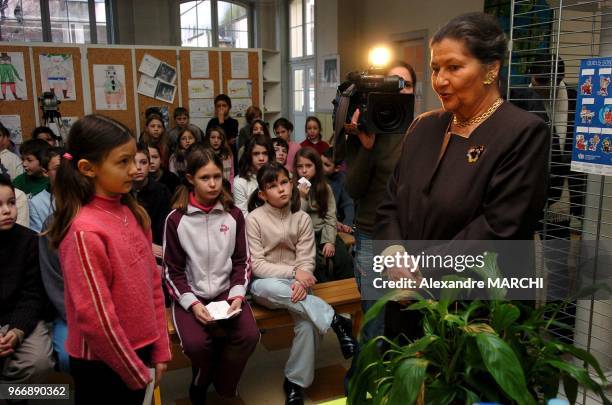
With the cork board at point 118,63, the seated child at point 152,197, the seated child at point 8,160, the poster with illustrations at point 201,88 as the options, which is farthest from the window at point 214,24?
the seated child at point 152,197

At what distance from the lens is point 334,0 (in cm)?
784

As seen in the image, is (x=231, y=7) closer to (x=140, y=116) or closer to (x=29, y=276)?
(x=140, y=116)

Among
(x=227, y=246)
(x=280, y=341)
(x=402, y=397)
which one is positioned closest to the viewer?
(x=402, y=397)

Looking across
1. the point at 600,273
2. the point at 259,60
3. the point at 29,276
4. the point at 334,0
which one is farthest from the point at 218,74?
the point at 600,273

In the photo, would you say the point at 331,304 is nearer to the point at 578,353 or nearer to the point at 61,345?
the point at 61,345

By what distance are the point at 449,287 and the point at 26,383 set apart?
1908mm

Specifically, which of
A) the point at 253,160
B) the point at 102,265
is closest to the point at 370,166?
the point at 102,265

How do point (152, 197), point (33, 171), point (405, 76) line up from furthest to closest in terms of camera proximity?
1. point (33, 171)
2. point (152, 197)
3. point (405, 76)

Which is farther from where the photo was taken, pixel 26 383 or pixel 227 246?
pixel 227 246

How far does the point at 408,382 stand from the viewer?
77 cm

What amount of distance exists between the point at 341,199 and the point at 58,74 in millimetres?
3708

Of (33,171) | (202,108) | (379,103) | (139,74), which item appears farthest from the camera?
(202,108)

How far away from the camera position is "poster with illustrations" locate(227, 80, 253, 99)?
6316 mm

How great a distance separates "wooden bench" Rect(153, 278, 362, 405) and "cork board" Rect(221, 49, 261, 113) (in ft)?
13.7
